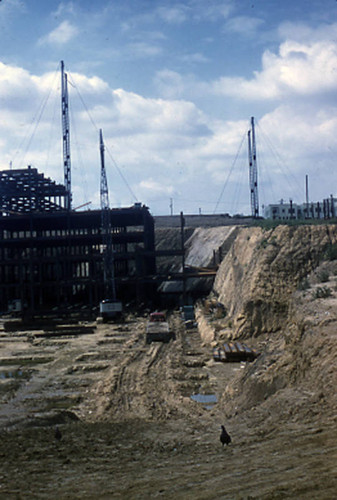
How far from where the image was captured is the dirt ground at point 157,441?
25.4 feet

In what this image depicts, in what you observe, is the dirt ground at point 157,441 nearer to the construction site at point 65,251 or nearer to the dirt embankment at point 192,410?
the dirt embankment at point 192,410

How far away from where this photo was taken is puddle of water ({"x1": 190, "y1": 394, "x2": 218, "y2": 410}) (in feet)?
57.6

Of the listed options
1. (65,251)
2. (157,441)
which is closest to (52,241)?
(65,251)

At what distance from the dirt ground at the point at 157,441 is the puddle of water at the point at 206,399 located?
7 cm

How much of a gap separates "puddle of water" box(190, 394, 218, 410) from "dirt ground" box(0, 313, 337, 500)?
73 mm

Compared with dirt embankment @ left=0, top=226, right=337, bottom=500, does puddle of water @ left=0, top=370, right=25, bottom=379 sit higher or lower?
lower

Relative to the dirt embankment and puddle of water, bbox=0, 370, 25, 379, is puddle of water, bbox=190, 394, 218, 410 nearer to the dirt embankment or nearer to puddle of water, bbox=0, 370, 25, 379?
the dirt embankment

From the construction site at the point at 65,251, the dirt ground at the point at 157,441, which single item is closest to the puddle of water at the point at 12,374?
the dirt ground at the point at 157,441

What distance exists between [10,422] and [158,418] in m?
4.45

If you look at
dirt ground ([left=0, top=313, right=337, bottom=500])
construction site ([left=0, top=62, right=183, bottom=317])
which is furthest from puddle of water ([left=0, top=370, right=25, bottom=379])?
construction site ([left=0, top=62, right=183, bottom=317])

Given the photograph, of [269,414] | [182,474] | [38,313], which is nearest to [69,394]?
[269,414]

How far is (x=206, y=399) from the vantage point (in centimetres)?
1814

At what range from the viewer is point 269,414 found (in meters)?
11.8

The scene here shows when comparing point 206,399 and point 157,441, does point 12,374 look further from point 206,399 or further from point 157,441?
point 157,441
